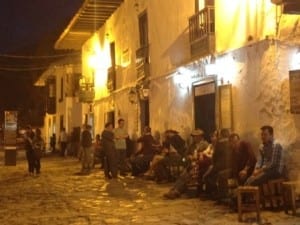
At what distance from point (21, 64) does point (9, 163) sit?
26.6 meters

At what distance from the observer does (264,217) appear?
9453 mm

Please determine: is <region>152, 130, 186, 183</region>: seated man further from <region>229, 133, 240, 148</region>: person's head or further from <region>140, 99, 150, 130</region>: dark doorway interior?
<region>140, 99, 150, 130</region>: dark doorway interior

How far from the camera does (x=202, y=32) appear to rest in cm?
1409

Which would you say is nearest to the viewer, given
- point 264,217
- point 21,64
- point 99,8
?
point 264,217

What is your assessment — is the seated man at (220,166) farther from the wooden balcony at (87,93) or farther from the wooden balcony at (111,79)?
the wooden balcony at (87,93)

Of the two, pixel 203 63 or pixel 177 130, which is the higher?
pixel 203 63

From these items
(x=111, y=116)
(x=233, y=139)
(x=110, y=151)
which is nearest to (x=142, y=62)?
(x=110, y=151)

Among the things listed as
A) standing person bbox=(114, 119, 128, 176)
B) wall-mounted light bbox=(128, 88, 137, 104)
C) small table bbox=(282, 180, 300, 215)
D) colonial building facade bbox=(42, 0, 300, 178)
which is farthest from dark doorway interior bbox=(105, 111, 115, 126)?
small table bbox=(282, 180, 300, 215)

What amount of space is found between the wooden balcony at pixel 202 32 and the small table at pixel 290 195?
16.0 feet

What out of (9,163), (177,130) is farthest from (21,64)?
(177,130)

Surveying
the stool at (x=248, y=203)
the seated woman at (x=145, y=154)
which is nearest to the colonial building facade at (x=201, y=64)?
the seated woman at (x=145, y=154)

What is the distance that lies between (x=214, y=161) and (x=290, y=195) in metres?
2.05

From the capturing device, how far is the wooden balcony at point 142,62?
19.2 metres

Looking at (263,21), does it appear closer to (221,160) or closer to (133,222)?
(221,160)
